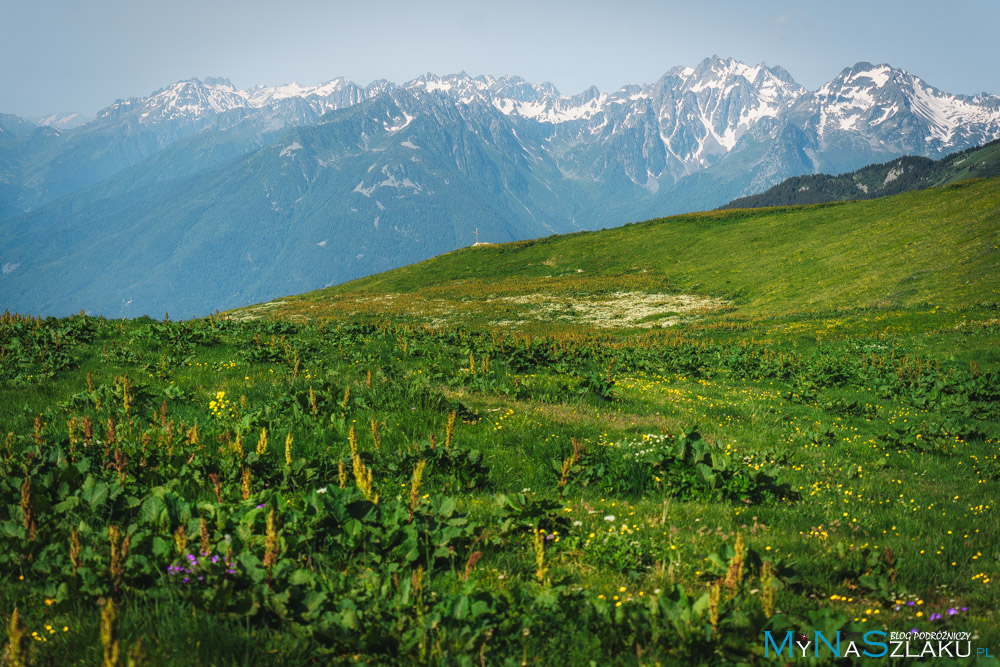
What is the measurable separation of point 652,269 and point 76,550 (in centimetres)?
7923

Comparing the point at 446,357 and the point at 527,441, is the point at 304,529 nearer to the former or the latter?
the point at 527,441

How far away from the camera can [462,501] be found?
6.31 m

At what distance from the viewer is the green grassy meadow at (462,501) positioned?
3.58m

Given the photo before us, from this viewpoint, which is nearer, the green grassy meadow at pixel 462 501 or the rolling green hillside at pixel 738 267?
the green grassy meadow at pixel 462 501

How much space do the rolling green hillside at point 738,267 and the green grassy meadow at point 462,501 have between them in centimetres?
2500

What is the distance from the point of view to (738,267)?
209 feet

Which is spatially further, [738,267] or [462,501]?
[738,267]

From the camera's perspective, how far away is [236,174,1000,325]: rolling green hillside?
40031 mm

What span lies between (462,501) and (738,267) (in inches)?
2610

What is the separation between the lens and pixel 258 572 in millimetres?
3865

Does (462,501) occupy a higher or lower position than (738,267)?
lower

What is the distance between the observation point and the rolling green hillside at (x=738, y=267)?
4003 cm

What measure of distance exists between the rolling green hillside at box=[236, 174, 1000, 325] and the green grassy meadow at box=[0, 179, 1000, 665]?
25001mm

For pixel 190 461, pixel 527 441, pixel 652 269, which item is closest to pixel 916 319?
pixel 527 441
